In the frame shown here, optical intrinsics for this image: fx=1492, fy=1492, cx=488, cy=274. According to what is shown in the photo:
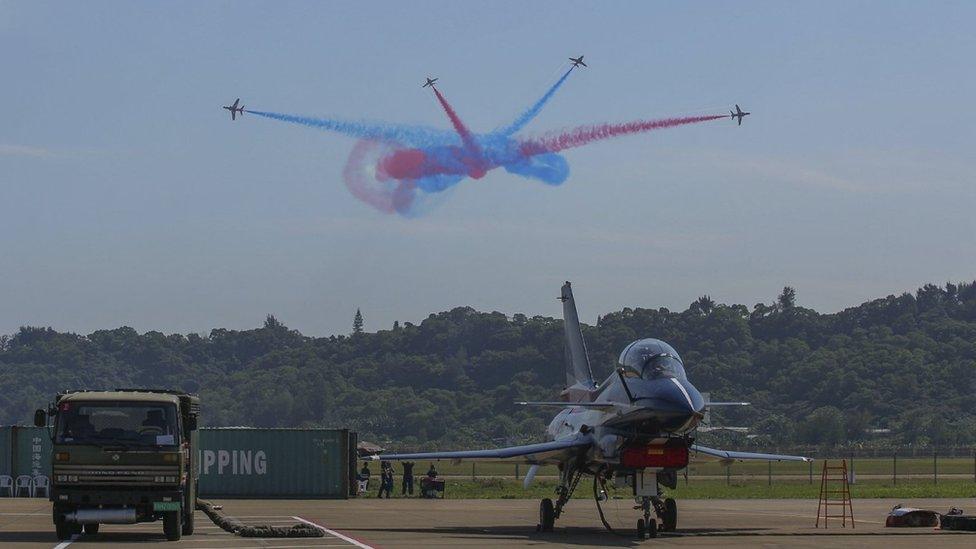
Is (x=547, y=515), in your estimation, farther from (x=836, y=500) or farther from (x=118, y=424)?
(x=836, y=500)

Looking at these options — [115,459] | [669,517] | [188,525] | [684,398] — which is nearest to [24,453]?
[188,525]

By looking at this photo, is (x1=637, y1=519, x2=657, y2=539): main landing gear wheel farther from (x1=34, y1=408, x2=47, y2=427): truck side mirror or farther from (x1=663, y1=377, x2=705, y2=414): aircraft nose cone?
(x1=34, y1=408, x2=47, y2=427): truck side mirror

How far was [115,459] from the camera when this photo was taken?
25047 mm

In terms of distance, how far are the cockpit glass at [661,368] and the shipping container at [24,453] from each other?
99.3 ft

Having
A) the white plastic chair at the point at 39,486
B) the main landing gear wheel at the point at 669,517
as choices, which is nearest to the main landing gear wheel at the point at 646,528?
the main landing gear wheel at the point at 669,517

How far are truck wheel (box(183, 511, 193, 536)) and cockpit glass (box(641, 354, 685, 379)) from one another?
905 centimetres

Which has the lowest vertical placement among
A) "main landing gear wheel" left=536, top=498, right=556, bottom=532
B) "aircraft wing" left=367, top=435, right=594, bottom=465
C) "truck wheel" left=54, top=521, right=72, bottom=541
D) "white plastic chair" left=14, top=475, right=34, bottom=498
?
"white plastic chair" left=14, top=475, right=34, bottom=498

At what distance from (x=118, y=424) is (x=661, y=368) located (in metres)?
10.4

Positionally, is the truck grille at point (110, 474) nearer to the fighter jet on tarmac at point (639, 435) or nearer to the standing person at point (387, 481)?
the fighter jet on tarmac at point (639, 435)

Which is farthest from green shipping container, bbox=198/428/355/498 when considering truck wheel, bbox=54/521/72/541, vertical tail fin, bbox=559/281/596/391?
truck wheel, bbox=54/521/72/541

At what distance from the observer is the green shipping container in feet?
173

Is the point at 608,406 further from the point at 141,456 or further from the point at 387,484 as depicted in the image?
the point at 387,484

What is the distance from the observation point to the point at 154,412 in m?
25.6

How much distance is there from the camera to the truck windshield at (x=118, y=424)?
82.7ft
